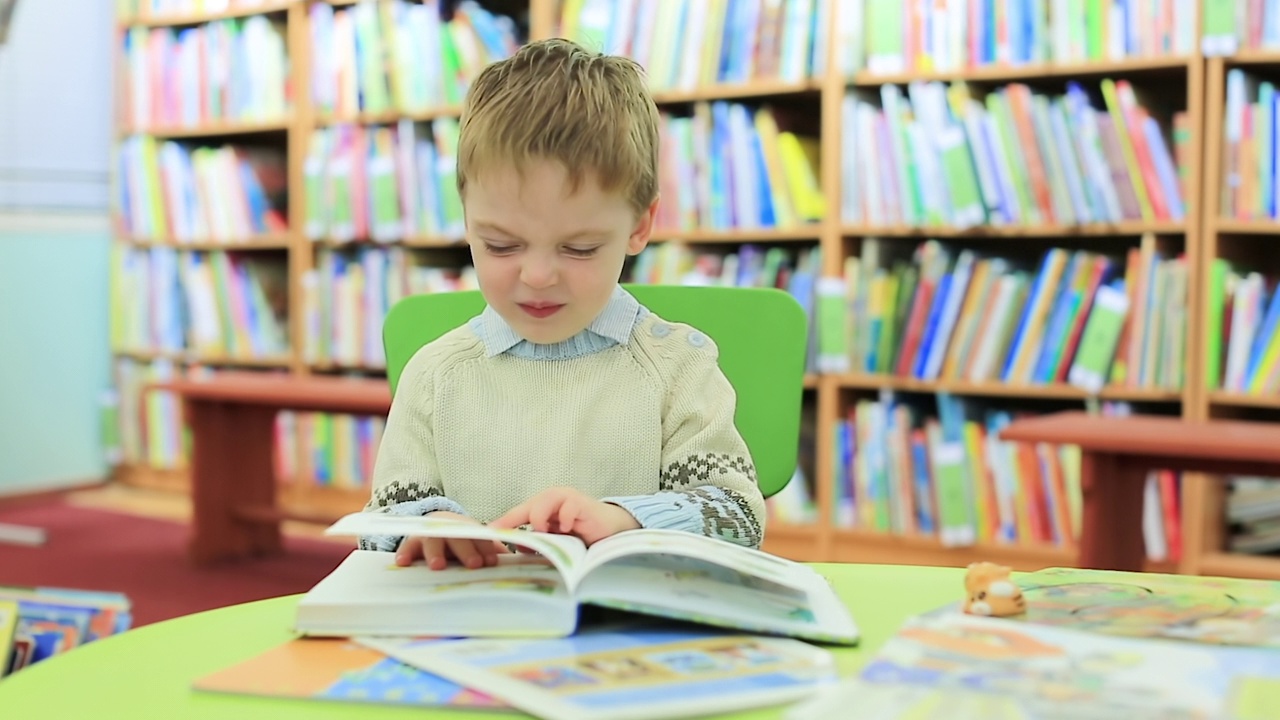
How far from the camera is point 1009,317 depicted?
2908mm

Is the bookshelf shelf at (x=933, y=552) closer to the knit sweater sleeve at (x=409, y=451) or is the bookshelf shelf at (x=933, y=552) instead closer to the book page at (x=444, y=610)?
the knit sweater sleeve at (x=409, y=451)

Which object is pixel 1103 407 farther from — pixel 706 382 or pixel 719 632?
pixel 719 632

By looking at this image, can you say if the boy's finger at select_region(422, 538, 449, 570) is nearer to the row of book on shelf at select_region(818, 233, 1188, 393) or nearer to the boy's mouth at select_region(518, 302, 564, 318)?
the boy's mouth at select_region(518, 302, 564, 318)

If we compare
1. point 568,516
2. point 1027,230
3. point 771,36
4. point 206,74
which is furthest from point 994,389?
point 206,74

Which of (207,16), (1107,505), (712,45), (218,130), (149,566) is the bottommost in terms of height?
(149,566)

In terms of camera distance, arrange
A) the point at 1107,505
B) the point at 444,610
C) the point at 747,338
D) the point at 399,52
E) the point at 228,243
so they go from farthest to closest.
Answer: the point at 228,243, the point at 399,52, the point at 1107,505, the point at 747,338, the point at 444,610

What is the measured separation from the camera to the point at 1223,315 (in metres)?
2.71

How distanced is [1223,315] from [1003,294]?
1.47ft

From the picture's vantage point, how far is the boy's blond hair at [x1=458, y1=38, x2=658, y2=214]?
0.94 m

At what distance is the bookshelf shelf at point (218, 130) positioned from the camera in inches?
155

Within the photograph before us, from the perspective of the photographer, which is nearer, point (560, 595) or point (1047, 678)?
point (1047, 678)

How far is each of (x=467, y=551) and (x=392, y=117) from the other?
3050mm

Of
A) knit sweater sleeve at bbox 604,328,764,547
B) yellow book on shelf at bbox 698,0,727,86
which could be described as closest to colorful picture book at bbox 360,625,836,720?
knit sweater sleeve at bbox 604,328,764,547

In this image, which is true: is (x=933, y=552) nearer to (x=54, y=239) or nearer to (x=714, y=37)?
(x=714, y=37)
